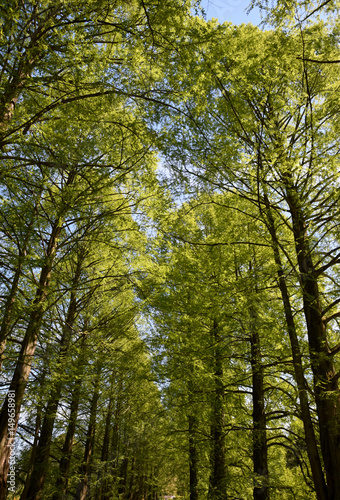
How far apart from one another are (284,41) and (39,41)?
9.82ft

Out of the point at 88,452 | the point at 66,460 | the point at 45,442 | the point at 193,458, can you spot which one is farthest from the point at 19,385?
the point at 193,458

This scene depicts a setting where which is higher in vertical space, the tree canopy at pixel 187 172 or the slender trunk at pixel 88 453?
the tree canopy at pixel 187 172

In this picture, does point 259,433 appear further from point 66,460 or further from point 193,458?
point 66,460

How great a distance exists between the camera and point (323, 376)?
4.19m

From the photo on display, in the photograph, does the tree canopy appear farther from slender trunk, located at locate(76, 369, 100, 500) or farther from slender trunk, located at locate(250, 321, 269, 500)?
slender trunk, located at locate(76, 369, 100, 500)

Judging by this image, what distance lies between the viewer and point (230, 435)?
28.6 feet

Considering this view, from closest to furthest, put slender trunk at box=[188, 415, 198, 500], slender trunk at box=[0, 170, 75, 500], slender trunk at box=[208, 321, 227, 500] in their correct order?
1. slender trunk at box=[0, 170, 75, 500]
2. slender trunk at box=[208, 321, 227, 500]
3. slender trunk at box=[188, 415, 198, 500]

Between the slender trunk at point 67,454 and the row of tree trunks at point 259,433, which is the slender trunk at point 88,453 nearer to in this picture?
the slender trunk at point 67,454

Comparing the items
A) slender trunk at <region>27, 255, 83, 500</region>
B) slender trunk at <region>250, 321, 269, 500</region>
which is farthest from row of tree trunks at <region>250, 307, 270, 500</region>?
slender trunk at <region>27, 255, 83, 500</region>

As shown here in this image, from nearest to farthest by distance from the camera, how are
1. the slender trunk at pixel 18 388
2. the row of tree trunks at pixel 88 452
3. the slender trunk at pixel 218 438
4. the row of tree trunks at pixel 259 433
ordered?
the slender trunk at pixel 18 388 → the row of tree trunks at pixel 259 433 → the slender trunk at pixel 218 438 → the row of tree trunks at pixel 88 452

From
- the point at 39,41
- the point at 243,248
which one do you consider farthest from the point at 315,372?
the point at 39,41

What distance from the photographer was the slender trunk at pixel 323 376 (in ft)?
12.4

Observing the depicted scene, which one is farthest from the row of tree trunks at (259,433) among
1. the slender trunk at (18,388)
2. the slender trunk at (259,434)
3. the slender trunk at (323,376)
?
the slender trunk at (18,388)

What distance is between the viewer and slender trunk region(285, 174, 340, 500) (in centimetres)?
377
